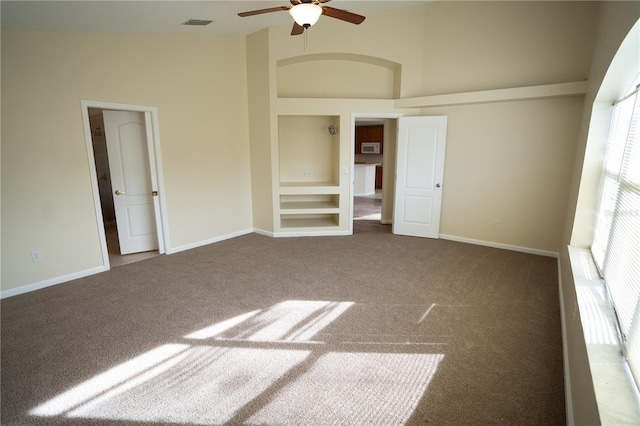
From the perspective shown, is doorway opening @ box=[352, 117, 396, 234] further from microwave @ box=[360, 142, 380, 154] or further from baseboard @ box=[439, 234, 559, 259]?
baseboard @ box=[439, 234, 559, 259]

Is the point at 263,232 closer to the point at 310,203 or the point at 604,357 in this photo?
the point at 310,203

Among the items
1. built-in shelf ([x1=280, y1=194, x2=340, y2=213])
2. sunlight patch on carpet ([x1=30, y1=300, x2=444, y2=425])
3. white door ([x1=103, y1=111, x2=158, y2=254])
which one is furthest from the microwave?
sunlight patch on carpet ([x1=30, y1=300, x2=444, y2=425])

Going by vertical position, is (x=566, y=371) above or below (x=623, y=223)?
below

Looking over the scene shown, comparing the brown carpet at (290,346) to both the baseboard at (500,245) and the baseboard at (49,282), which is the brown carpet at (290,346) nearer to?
the baseboard at (49,282)

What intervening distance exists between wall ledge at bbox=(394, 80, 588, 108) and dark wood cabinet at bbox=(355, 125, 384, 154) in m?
6.51

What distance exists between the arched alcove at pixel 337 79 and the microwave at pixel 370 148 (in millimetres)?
6350

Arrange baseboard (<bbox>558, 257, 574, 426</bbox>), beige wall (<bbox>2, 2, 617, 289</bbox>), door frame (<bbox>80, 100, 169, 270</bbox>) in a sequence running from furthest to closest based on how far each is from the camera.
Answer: door frame (<bbox>80, 100, 169, 270</bbox>) < beige wall (<bbox>2, 2, 617, 289</bbox>) < baseboard (<bbox>558, 257, 574, 426</bbox>)

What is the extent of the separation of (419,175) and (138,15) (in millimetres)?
4418

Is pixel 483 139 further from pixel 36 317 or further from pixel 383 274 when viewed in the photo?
pixel 36 317

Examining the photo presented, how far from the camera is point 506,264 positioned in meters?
4.20

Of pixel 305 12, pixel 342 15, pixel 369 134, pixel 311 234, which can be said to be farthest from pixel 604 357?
pixel 369 134

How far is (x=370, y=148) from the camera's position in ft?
39.1

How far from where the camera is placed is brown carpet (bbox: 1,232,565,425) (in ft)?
6.28

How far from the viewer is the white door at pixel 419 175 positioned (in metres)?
5.15
